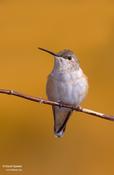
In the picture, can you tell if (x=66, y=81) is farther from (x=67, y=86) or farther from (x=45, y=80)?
(x=45, y=80)

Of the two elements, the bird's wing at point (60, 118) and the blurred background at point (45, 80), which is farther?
the blurred background at point (45, 80)

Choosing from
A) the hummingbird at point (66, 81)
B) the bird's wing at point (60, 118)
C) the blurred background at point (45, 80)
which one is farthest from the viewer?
the blurred background at point (45, 80)

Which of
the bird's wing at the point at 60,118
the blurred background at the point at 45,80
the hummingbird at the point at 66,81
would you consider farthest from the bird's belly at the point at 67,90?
the blurred background at the point at 45,80

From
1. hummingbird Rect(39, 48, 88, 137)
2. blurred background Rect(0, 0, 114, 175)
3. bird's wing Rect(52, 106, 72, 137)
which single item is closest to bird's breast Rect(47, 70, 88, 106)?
hummingbird Rect(39, 48, 88, 137)

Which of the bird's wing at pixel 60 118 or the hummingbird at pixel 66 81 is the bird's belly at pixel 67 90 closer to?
the hummingbird at pixel 66 81

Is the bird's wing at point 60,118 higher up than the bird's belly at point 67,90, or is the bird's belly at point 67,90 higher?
the bird's belly at point 67,90

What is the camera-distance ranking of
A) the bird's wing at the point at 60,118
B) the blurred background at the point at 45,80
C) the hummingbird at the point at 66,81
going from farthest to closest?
the blurred background at the point at 45,80, the bird's wing at the point at 60,118, the hummingbird at the point at 66,81

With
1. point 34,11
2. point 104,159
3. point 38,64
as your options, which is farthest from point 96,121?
point 34,11
